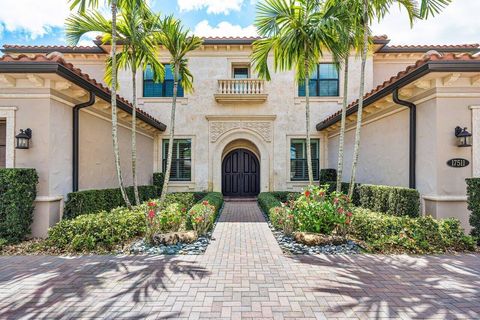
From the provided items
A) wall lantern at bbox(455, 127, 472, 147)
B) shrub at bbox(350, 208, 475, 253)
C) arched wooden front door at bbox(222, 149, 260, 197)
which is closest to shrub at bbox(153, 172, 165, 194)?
arched wooden front door at bbox(222, 149, 260, 197)

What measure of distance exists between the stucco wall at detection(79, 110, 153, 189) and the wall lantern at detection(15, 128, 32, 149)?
143 cm

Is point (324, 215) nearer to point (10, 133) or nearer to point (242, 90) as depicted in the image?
point (10, 133)

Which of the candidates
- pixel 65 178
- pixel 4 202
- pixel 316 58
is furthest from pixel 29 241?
pixel 316 58

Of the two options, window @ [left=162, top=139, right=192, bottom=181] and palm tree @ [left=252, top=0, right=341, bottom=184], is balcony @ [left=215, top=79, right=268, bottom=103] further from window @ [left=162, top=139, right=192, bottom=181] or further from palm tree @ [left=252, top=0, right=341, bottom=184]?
palm tree @ [left=252, top=0, right=341, bottom=184]

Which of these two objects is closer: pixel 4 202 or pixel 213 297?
pixel 213 297

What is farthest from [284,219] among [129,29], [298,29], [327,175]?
[327,175]

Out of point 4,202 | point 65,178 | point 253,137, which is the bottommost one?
point 4,202

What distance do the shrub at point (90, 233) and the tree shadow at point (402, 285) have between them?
3.75 metres

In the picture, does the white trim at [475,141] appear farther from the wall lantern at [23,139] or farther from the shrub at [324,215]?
the wall lantern at [23,139]

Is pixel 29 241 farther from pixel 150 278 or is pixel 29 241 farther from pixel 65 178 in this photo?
pixel 150 278

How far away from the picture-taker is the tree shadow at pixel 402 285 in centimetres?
324

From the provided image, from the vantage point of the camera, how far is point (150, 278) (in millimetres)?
4133

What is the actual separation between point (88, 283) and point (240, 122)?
35.0 feet

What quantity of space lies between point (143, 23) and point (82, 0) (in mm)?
1391
